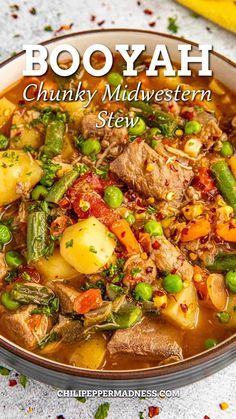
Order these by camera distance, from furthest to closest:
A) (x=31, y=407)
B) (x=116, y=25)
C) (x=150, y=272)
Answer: (x=116, y=25) → (x=31, y=407) → (x=150, y=272)

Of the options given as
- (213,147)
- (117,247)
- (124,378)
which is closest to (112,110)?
Answer: (213,147)

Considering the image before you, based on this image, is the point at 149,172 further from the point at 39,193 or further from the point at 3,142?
the point at 3,142

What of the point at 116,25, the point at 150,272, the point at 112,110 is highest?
the point at 116,25

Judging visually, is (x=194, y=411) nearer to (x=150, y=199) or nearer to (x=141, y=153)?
(x=150, y=199)

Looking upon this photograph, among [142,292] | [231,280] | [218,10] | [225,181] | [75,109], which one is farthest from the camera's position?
[218,10]

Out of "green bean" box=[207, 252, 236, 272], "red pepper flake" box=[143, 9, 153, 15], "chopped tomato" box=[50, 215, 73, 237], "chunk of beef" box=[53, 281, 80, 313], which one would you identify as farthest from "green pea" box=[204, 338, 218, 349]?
"red pepper flake" box=[143, 9, 153, 15]

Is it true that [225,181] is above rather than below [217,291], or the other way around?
above

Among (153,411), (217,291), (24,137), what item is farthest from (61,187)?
(153,411)
